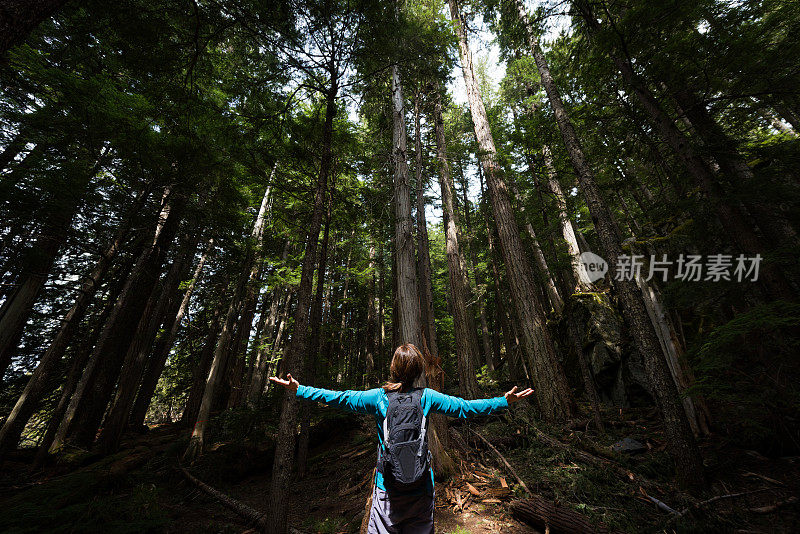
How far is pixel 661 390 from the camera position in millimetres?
4695

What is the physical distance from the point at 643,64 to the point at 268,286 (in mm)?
14034

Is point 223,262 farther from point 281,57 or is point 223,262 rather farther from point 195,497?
point 281,57

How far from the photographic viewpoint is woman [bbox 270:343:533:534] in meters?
2.08

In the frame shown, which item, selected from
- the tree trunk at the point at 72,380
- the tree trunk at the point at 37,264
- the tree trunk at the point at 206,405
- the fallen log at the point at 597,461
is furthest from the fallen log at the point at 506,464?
the tree trunk at the point at 72,380

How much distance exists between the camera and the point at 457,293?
30.2 feet

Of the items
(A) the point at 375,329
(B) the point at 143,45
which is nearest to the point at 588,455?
(B) the point at 143,45

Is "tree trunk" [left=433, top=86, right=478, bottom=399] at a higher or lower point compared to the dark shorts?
higher

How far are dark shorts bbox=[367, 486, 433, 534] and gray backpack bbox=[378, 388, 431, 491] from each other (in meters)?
0.10

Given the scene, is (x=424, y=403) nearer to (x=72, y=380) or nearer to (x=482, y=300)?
(x=482, y=300)

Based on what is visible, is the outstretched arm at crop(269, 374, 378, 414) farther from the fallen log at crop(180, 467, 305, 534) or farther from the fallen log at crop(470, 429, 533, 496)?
the fallen log at crop(470, 429, 533, 496)

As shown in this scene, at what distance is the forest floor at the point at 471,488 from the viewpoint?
11.2ft

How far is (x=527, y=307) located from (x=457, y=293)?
8.02ft

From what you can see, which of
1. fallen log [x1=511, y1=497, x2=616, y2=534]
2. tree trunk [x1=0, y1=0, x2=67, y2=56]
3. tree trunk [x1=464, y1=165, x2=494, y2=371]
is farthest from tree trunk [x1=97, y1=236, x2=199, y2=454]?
tree trunk [x1=464, y1=165, x2=494, y2=371]

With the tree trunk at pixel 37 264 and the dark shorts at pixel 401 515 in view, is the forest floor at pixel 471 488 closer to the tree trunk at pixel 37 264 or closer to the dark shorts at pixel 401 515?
the dark shorts at pixel 401 515
